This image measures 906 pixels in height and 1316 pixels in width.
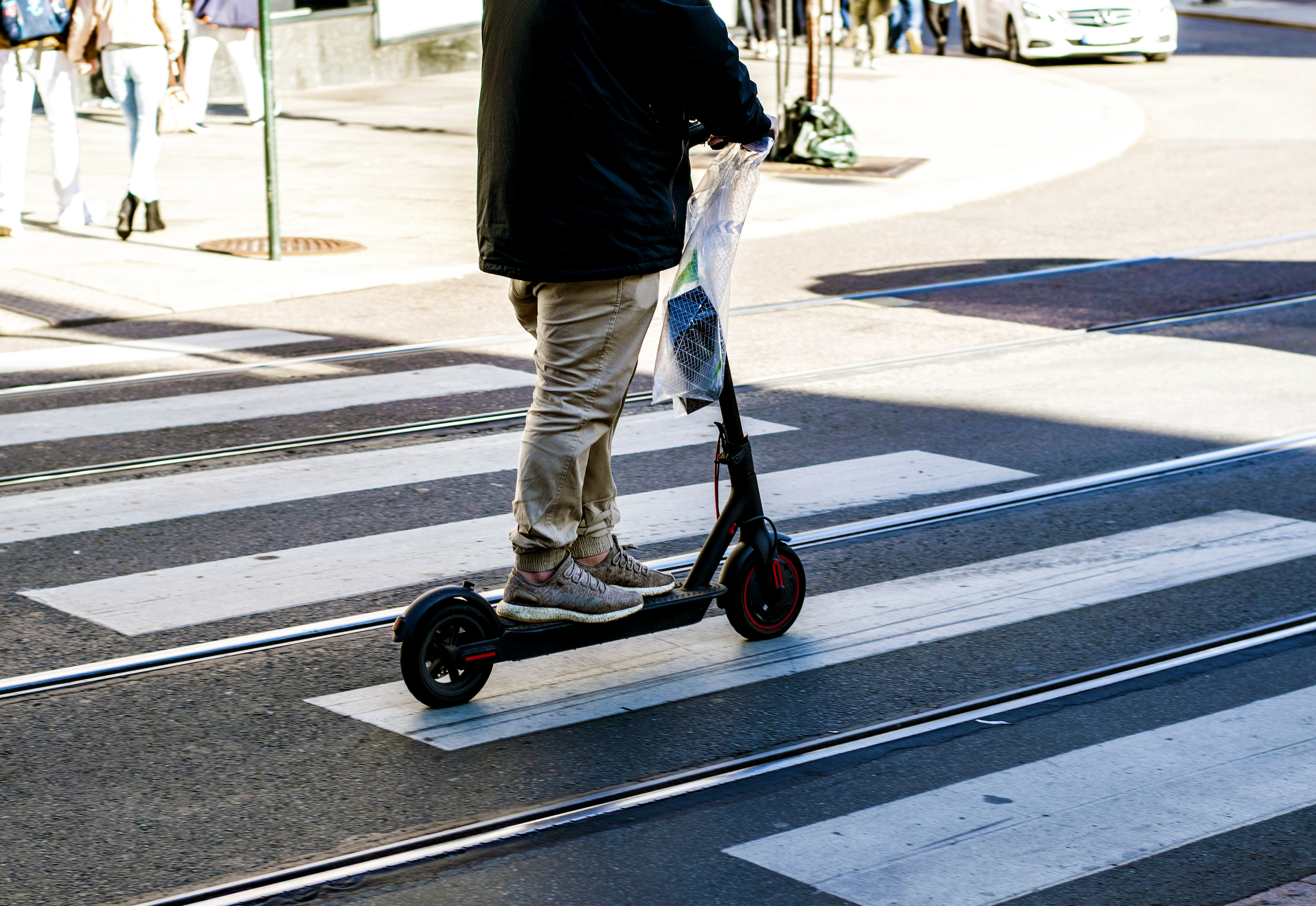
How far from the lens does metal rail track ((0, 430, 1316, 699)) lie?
4.24 meters

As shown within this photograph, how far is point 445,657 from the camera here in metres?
4.01

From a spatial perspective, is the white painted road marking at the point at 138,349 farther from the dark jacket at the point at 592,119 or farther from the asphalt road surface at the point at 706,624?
the dark jacket at the point at 592,119

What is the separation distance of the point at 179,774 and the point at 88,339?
217 inches

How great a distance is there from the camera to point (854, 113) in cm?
1897

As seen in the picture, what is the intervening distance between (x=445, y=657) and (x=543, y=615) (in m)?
0.25

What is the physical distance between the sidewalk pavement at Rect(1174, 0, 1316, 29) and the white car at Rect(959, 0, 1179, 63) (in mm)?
8224

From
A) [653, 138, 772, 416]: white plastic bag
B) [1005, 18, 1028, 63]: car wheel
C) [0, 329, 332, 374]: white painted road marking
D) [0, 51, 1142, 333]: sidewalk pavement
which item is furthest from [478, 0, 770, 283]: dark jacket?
[1005, 18, 1028, 63]: car wheel

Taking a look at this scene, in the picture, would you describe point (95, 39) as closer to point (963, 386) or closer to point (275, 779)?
point (963, 386)

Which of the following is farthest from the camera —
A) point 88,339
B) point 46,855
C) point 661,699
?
point 88,339

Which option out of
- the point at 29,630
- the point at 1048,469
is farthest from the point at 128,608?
the point at 1048,469

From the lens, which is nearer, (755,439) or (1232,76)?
(755,439)

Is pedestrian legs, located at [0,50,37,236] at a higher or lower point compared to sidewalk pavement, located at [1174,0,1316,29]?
lower

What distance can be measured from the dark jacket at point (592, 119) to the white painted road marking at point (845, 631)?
3.36ft

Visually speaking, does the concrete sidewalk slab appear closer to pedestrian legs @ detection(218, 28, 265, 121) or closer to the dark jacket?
pedestrian legs @ detection(218, 28, 265, 121)
